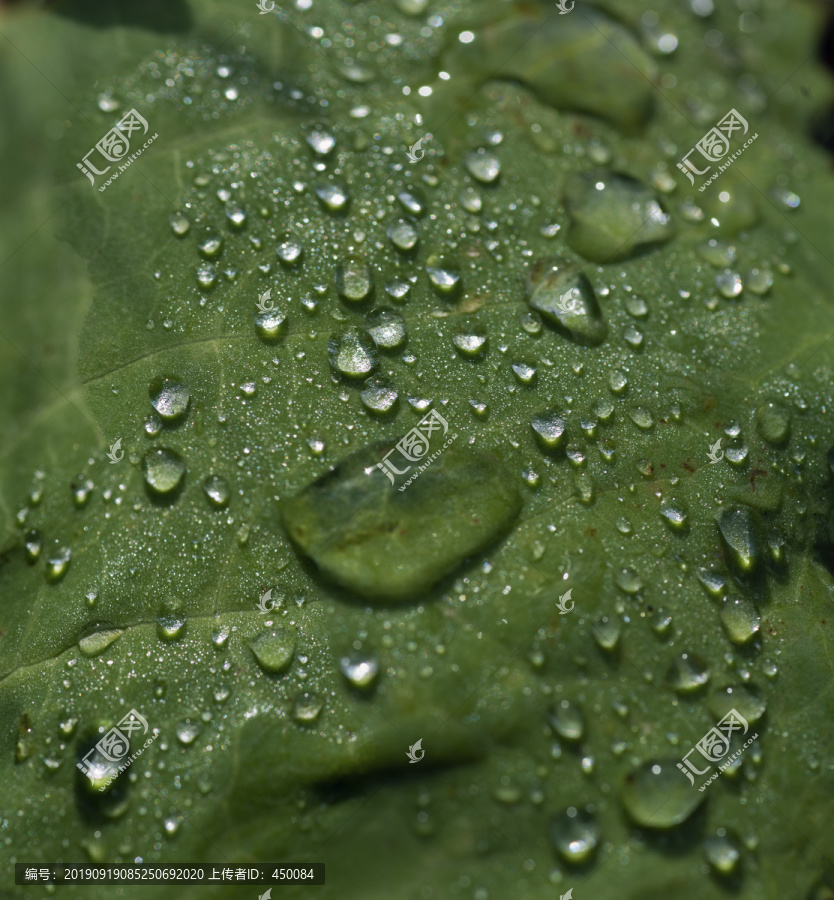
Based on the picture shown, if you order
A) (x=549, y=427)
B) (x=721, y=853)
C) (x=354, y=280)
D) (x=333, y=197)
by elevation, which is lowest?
(x=721, y=853)

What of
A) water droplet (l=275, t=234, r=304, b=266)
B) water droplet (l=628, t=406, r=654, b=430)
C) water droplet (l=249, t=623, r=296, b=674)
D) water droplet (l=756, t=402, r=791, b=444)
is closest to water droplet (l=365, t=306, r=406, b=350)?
water droplet (l=275, t=234, r=304, b=266)

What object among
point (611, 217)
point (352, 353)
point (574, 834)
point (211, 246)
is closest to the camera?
point (574, 834)

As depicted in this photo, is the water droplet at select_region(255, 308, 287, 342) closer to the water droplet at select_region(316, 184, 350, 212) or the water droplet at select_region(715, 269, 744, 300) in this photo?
the water droplet at select_region(316, 184, 350, 212)

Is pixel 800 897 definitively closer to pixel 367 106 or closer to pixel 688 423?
pixel 688 423

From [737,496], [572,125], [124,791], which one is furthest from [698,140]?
[124,791]

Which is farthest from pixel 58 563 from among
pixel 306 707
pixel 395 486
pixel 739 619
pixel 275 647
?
pixel 739 619

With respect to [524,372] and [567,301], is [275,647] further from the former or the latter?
[567,301]

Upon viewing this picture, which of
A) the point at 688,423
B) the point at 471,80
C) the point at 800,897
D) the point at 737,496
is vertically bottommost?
the point at 800,897

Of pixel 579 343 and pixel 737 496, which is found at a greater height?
pixel 579 343
